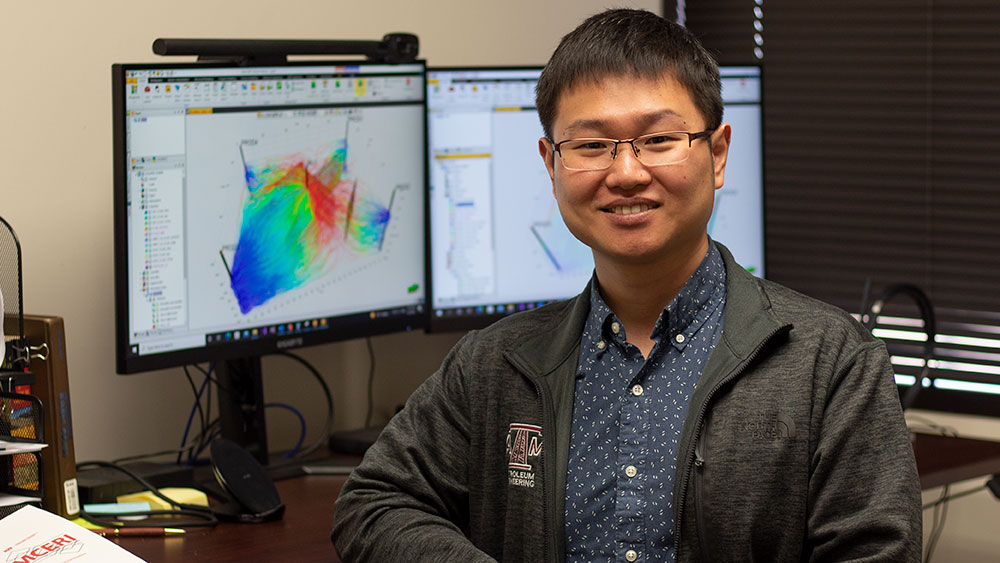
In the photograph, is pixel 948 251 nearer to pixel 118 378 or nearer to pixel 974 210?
pixel 974 210

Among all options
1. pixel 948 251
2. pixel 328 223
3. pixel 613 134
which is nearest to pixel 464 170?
pixel 328 223

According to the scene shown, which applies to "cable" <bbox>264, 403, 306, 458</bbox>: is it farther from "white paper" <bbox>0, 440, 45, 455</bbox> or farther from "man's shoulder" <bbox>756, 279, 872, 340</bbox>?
"man's shoulder" <bbox>756, 279, 872, 340</bbox>

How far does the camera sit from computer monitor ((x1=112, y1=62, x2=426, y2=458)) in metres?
1.68

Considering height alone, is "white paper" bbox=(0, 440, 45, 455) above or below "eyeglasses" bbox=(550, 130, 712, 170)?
below

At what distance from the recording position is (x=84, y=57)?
5.92 ft

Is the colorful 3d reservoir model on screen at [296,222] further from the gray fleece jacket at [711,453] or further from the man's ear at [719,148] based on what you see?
the man's ear at [719,148]

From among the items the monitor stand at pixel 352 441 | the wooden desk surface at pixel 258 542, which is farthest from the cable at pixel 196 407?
the wooden desk surface at pixel 258 542

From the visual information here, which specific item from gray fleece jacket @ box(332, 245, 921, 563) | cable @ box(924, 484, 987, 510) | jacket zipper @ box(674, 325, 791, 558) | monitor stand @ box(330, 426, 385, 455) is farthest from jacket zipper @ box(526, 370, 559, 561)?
cable @ box(924, 484, 987, 510)

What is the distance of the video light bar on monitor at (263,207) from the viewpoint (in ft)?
5.50

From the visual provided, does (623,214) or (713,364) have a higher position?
(623,214)

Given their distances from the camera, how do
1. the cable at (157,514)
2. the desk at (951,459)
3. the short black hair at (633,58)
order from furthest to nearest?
the desk at (951,459) < the cable at (157,514) < the short black hair at (633,58)

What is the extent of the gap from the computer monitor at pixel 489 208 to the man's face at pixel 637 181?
79cm

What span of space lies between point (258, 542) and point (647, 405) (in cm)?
59

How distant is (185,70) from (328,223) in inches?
13.4
